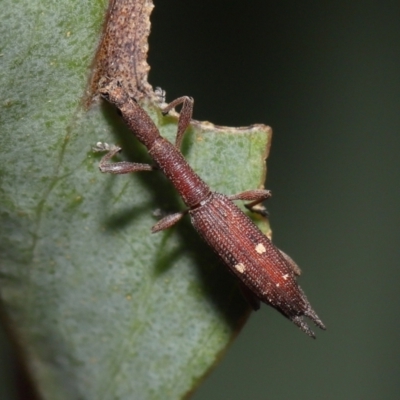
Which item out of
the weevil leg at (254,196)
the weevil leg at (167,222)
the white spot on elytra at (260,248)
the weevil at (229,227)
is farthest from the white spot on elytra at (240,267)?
the weevil leg at (167,222)

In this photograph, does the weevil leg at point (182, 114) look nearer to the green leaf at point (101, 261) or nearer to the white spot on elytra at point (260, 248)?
the green leaf at point (101, 261)

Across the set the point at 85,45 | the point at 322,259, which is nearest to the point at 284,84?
the point at 322,259

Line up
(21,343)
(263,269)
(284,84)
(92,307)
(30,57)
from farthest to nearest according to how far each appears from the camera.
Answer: (284,84) < (263,269) < (92,307) < (21,343) < (30,57)

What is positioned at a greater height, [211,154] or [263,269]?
[211,154]

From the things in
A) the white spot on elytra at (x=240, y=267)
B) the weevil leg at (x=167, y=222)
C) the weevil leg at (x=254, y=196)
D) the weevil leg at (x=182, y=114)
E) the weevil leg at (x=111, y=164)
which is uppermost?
the weevil leg at (x=182, y=114)

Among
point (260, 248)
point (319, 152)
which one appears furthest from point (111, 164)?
point (319, 152)

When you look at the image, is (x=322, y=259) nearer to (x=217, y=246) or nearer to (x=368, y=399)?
(x=368, y=399)

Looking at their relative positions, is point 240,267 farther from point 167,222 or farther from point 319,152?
point 319,152
